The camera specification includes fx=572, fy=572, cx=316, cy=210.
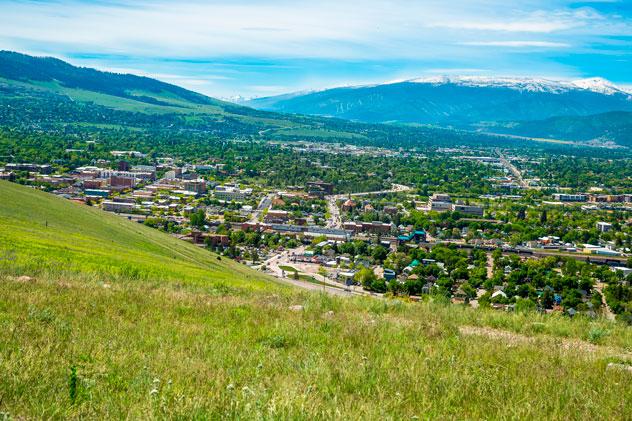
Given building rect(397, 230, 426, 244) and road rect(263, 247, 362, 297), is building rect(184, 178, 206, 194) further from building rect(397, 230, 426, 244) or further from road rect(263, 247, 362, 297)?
building rect(397, 230, 426, 244)

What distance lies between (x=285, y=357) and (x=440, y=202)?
2301 inches

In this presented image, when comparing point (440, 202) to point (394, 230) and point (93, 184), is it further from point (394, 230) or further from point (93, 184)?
point (93, 184)

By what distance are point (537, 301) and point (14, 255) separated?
18660 millimetres

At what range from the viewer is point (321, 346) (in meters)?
5.97

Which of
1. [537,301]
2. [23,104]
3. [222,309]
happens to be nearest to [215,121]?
[23,104]

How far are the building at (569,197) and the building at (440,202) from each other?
1435 cm

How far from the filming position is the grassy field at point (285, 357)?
405cm

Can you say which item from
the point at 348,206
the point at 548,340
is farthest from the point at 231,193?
the point at 548,340

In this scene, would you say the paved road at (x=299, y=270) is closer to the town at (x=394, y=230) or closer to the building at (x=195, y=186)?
the town at (x=394, y=230)

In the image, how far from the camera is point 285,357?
5477 mm

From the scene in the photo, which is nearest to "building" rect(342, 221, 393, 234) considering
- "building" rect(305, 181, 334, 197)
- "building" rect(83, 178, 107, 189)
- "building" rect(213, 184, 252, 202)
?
"building" rect(213, 184, 252, 202)

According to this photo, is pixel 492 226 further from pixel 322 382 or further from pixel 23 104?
pixel 23 104

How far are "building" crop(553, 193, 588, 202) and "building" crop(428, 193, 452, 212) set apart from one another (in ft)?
47.1

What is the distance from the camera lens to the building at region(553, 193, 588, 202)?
71.1 metres
